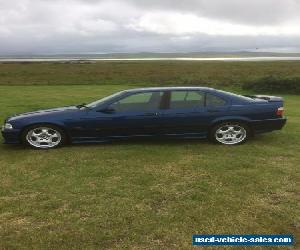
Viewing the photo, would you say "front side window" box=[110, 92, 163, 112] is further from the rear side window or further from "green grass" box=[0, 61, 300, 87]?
"green grass" box=[0, 61, 300, 87]

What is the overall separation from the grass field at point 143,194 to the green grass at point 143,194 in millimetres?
11

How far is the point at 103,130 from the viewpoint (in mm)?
A: 9031

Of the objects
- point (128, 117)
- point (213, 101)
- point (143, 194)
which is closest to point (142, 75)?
point (213, 101)

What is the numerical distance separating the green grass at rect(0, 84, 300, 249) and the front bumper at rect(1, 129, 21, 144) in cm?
20

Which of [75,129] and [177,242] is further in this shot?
[75,129]

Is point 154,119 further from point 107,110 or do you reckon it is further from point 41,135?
point 41,135

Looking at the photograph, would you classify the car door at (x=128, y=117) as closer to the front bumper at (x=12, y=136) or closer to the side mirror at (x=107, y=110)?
the side mirror at (x=107, y=110)

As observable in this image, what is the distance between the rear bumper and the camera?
926 cm

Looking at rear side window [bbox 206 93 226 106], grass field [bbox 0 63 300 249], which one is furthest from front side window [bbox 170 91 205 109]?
grass field [bbox 0 63 300 249]

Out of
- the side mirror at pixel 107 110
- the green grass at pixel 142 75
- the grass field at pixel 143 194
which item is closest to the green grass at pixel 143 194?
the grass field at pixel 143 194

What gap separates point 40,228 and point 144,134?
450cm

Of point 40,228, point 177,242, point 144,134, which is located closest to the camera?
point 177,242

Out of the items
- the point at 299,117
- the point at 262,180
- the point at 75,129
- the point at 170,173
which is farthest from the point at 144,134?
the point at 299,117

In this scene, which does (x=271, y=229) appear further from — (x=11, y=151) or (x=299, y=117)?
(x=299, y=117)
